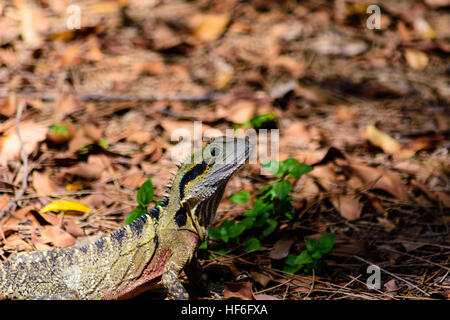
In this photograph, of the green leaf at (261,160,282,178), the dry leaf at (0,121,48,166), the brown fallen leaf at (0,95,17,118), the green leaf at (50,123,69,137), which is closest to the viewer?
the green leaf at (261,160,282,178)

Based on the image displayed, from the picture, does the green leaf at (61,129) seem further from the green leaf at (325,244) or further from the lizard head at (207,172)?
the green leaf at (325,244)

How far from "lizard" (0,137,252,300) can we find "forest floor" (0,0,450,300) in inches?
19.1

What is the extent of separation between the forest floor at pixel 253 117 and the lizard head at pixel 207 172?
2.56 ft

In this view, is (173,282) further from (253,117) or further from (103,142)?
(253,117)

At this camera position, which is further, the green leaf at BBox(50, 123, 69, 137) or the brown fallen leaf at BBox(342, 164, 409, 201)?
the green leaf at BBox(50, 123, 69, 137)

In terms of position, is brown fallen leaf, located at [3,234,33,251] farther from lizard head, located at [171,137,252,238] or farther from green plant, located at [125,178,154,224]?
lizard head, located at [171,137,252,238]

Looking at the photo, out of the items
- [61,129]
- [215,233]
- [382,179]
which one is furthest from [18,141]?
[382,179]

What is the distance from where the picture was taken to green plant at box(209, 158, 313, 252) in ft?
13.5

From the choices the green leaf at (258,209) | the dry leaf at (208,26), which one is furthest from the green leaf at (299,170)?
the dry leaf at (208,26)

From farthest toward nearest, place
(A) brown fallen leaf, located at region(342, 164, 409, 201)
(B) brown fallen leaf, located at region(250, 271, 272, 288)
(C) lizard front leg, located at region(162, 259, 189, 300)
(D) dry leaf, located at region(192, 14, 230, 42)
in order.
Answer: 1. (D) dry leaf, located at region(192, 14, 230, 42)
2. (A) brown fallen leaf, located at region(342, 164, 409, 201)
3. (B) brown fallen leaf, located at region(250, 271, 272, 288)
4. (C) lizard front leg, located at region(162, 259, 189, 300)

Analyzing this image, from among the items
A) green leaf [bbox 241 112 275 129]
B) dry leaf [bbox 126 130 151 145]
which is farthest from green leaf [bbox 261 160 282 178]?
dry leaf [bbox 126 130 151 145]

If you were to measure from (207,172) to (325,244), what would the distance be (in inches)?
45.8

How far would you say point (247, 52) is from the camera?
792cm

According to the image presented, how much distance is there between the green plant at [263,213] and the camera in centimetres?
412
